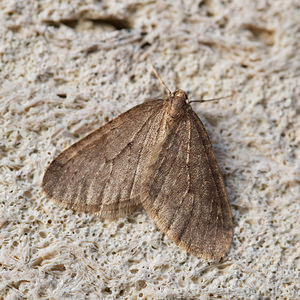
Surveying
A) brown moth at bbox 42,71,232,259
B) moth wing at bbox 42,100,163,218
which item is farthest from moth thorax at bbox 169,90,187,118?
moth wing at bbox 42,100,163,218

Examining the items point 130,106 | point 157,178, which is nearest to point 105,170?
point 157,178

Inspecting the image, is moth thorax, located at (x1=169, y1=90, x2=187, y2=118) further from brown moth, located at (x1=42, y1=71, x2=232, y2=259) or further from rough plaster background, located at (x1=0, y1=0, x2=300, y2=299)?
rough plaster background, located at (x1=0, y1=0, x2=300, y2=299)

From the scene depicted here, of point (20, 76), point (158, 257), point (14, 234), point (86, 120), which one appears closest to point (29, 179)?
point (14, 234)

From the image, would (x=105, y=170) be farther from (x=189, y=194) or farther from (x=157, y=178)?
(x=189, y=194)

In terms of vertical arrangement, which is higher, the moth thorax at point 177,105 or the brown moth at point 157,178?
the moth thorax at point 177,105

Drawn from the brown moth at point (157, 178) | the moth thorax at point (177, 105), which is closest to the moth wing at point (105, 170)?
the brown moth at point (157, 178)

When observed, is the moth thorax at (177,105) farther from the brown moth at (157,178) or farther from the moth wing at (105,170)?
the moth wing at (105,170)

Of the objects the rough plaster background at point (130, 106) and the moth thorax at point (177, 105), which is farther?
the moth thorax at point (177, 105)

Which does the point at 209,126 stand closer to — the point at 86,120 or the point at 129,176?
the point at 129,176
